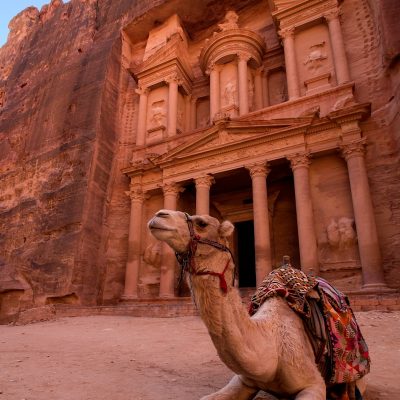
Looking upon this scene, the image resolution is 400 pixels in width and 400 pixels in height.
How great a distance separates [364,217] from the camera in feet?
32.1

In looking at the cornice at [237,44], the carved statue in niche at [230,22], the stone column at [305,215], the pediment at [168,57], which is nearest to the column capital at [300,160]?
the stone column at [305,215]

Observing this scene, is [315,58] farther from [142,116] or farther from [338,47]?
[142,116]

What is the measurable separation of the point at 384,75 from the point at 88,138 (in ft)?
39.3

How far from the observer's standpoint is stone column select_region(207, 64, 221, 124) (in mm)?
15035

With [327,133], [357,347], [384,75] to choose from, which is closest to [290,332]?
[357,347]

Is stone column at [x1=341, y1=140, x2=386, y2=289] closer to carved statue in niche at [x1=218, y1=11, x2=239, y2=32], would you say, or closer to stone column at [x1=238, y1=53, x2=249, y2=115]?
stone column at [x1=238, y1=53, x2=249, y2=115]

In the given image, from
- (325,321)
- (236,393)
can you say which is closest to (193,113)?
(325,321)

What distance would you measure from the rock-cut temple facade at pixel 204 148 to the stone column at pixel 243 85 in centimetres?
6

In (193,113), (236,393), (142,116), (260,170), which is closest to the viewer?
(236,393)

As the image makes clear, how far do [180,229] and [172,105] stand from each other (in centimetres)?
1491

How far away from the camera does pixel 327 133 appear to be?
1127 centimetres

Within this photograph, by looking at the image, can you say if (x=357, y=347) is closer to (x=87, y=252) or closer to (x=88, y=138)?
(x=87, y=252)

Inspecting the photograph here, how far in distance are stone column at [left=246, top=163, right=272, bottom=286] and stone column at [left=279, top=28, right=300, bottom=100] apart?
3.57 m

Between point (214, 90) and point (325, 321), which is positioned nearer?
point (325, 321)
